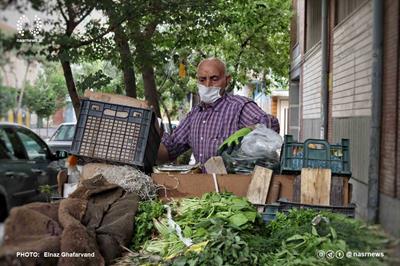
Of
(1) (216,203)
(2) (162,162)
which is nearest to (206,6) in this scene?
(2) (162,162)

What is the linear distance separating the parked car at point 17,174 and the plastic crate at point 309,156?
4.92ft

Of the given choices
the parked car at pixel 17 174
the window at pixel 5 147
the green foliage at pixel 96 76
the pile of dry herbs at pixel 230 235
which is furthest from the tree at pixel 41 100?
the green foliage at pixel 96 76

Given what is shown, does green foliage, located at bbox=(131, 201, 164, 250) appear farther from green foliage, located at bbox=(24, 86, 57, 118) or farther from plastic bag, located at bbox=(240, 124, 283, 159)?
green foliage, located at bbox=(24, 86, 57, 118)

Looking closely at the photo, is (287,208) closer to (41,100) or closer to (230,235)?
(230,235)

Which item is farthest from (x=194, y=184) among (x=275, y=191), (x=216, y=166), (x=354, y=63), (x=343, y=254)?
(x=354, y=63)

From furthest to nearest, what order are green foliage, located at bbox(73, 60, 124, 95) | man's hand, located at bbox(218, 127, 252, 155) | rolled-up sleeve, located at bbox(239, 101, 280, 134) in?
1. green foliage, located at bbox(73, 60, 124, 95)
2. rolled-up sleeve, located at bbox(239, 101, 280, 134)
3. man's hand, located at bbox(218, 127, 252, 155)

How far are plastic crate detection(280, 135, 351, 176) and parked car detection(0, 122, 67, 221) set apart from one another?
150cm

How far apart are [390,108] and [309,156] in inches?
73.5

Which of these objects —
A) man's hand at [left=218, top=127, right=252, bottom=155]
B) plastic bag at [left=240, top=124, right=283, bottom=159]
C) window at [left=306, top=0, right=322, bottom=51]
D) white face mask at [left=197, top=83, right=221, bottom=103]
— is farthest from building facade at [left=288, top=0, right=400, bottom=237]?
window at [left=306, top=0, right=322, bottom=51]

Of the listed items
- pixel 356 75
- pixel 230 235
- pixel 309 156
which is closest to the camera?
pixel 356 75

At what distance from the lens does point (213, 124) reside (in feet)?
15.0

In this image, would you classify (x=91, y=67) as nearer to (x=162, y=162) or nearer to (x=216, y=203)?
(x=162, y=162)

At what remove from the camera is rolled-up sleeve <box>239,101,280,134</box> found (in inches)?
168

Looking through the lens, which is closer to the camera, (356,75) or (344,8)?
(356,75)
